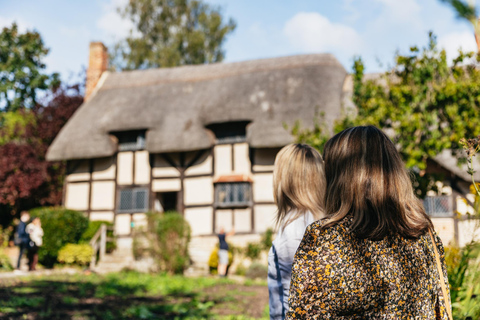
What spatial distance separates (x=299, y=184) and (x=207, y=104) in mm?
13429

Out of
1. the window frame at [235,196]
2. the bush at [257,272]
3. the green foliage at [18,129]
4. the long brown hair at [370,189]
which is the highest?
the green foliage at [18,129]

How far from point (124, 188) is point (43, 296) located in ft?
28.8

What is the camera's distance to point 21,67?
965 inches

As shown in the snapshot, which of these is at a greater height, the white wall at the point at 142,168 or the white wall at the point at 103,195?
the white wall at the point at 142,168

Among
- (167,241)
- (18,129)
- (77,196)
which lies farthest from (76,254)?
(18,129)

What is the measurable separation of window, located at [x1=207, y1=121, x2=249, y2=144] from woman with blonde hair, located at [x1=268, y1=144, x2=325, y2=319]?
1244cm

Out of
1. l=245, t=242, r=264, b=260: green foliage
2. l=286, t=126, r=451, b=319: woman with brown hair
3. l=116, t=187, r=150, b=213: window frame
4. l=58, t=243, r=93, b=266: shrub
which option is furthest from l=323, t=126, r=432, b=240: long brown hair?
l=116, t=187, r=150, b=213: window frame

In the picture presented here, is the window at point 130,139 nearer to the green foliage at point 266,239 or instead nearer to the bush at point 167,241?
the bush at point 167,241

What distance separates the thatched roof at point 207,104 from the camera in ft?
47.7

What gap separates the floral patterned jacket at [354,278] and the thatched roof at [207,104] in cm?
1202

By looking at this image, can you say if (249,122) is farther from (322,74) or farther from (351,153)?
(351,153)

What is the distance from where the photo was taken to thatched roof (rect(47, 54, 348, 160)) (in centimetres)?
1455

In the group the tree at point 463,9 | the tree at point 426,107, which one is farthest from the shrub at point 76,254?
the tree at point 463,9

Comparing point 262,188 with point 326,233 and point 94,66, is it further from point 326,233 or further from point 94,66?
point 326,233
